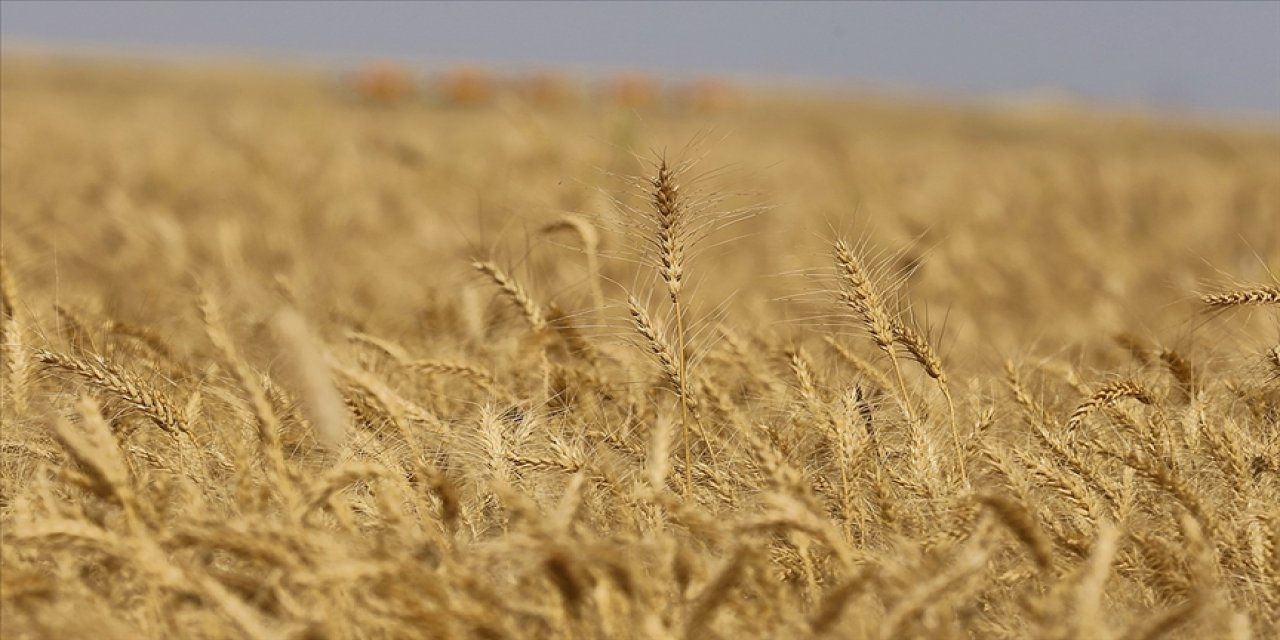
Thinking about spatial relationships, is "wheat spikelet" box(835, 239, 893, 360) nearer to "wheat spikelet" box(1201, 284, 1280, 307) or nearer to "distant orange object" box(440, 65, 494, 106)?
"wheat spikelet" box(1201, 284, 1280, 307)

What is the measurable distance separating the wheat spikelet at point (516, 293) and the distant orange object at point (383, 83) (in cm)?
2944

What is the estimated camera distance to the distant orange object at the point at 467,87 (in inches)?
1242

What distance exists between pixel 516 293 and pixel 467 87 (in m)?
31.3

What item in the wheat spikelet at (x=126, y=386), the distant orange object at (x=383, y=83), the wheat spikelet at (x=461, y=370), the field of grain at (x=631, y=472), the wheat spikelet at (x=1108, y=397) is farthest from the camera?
the distant orange object at (x=383, y=83)

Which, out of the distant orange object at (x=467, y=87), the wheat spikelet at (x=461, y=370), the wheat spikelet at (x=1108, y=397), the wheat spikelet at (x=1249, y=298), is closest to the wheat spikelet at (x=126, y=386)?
the wheat spikelet at (x=461, y=370)

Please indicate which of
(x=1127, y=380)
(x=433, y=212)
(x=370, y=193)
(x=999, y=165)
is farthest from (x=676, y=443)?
(x=999, y=165)

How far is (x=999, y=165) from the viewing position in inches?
394

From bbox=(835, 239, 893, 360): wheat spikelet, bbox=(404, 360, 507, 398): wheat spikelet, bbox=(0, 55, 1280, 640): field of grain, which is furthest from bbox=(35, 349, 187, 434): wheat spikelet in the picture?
bbox=(835, 239, 893, 360): wheat spikelet

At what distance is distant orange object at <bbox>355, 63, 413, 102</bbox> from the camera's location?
103ft

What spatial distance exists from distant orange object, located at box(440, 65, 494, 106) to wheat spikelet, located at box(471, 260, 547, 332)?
1143 inches

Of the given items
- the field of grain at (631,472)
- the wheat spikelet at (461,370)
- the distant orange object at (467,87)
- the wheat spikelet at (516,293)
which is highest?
the distant orange object at (467,87)

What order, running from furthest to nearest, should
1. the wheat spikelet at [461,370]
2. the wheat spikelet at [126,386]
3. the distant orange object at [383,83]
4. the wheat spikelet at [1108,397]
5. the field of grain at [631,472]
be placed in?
the distant orange object at [383,83] < the wheat spikelet at [461,370] < the wheat spikelet at [1108,397] < the wheat spikelet at [126,386] < the field of grain at [631,472]

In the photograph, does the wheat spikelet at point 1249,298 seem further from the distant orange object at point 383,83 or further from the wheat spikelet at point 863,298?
the distant orange object at point 383,83

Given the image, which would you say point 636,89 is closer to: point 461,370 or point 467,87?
point 467,87
